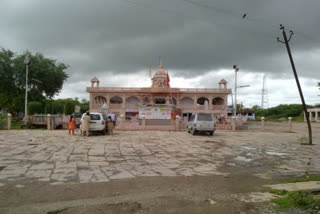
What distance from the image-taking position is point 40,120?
21.5 m

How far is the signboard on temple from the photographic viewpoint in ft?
74.5

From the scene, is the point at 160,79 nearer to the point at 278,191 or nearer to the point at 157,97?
the point at 157,97

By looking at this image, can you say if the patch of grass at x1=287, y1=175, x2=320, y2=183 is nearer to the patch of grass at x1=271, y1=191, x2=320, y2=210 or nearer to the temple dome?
the patch of grass at x1=271, y1=191, x2=320, y2=210

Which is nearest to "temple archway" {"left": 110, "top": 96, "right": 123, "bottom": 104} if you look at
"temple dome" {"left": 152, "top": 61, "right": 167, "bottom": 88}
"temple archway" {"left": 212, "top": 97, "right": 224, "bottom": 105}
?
"temple dome" {"left": 152, "top": 61, "right": 167, "bottom": 88}

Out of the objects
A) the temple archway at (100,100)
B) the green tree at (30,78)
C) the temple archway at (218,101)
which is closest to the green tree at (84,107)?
the temple archway at (100,100)

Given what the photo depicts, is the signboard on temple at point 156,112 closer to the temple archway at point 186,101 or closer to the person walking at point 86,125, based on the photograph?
the person walking at point 86,125

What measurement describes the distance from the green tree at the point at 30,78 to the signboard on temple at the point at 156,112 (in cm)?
1394

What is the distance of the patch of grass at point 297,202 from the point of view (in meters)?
3.58

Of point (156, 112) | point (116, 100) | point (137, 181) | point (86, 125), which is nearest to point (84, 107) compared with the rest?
point (116, 100)

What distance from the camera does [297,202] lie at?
144 inches

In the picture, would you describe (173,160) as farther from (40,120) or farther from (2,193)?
(40,120)

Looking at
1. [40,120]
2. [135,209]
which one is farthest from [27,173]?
[40,120]

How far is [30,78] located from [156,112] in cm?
1822

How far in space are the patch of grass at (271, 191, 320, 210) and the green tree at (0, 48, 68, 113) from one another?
92.5 feet
